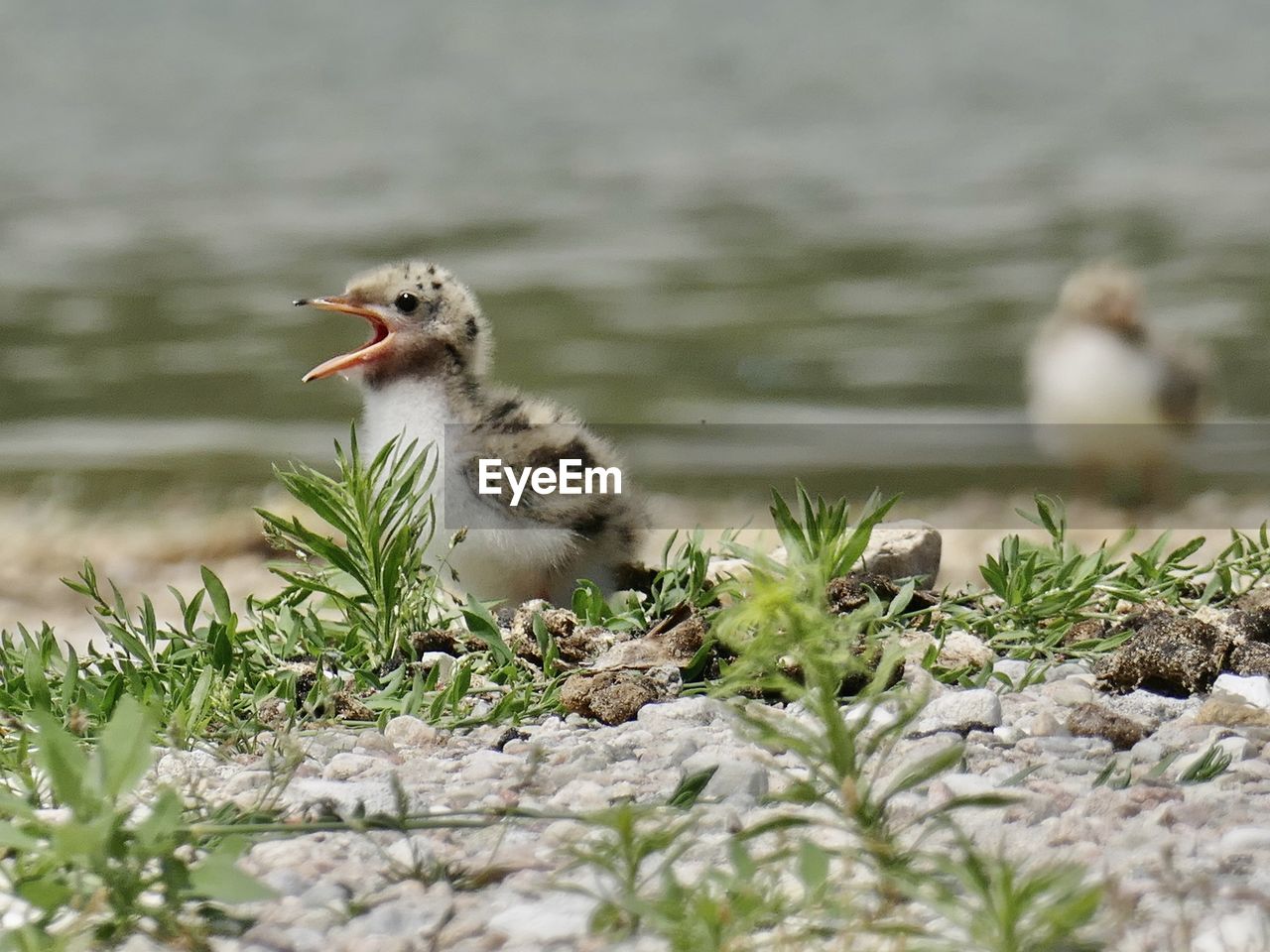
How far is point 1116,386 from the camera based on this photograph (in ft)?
24.3

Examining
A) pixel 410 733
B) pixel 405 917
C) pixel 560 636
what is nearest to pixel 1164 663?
pixel 560 636

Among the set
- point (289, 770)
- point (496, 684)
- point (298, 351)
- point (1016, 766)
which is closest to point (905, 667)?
point (1016, 766)

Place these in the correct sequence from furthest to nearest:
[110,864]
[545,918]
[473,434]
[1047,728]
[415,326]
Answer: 1. [415,326]
2. [473,434]
3. [1047,728]
4. [110,864]
5. [545,918]

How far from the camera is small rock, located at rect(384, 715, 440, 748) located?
262 cm

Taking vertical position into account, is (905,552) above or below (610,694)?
above

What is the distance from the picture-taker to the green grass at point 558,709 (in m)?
1.87

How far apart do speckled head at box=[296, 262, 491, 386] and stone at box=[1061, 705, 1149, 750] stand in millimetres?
1769

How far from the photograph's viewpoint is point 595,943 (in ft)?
6.11

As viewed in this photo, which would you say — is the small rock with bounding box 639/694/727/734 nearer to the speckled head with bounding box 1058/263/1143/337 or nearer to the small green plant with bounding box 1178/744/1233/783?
the small green plant with bounding box 1178/744/1233/783

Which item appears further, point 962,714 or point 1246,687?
point 1246,687

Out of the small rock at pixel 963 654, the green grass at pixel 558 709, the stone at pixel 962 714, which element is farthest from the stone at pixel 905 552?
the stone at pixel 962 714

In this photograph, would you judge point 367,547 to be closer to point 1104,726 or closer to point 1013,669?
point 1013,669

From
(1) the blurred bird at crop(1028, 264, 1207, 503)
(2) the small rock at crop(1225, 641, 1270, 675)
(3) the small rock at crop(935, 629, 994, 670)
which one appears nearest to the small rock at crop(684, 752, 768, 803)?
(3) the small rock at crop(935, 629, 994, 670)

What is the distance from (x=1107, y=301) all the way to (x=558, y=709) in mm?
5232
